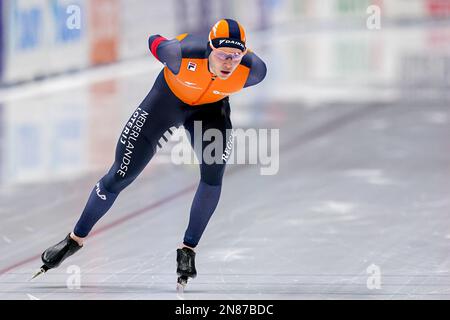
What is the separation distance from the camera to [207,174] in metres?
4.70

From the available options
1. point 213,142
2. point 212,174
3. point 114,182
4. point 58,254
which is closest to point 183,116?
point 213,142

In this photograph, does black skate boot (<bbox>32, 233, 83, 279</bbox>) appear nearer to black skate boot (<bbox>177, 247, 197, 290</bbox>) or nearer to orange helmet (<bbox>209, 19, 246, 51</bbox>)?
black skate boot (<bbox>177, 247, 197, 290</bbox>)

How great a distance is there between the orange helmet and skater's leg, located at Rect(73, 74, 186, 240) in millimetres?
440

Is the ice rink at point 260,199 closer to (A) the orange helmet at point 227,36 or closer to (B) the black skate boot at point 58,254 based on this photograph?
(B) the black skate boot at point 58,254

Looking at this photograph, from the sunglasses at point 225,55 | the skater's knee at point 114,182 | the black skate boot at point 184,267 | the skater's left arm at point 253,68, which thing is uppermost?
the skater's left arm at point 253,68

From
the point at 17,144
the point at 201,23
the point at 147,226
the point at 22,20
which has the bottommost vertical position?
the point at 147,226

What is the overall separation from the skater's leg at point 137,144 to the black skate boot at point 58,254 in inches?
2.0

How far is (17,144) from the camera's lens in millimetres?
8727

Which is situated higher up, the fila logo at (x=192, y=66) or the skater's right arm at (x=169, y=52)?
the skater's right arm at (x=169, y=52)

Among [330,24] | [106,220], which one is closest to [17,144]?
[106,220]

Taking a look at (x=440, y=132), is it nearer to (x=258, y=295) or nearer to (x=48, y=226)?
(x=48, y=226)

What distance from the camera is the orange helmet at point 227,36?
4.42m

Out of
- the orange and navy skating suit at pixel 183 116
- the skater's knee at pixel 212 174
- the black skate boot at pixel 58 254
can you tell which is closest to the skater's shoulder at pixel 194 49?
the orange and navy skating suit at pixel 183 116

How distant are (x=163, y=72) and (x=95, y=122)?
5.08 m
